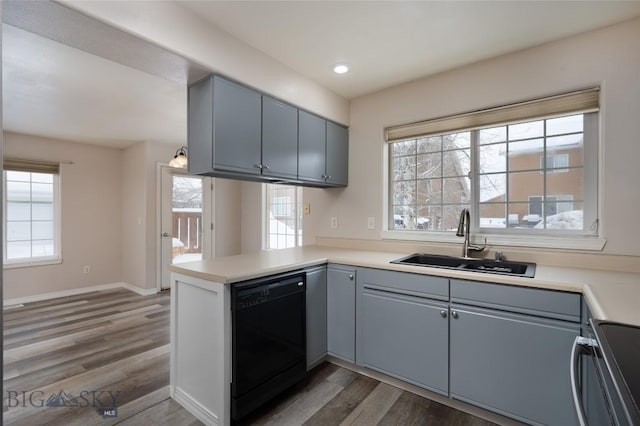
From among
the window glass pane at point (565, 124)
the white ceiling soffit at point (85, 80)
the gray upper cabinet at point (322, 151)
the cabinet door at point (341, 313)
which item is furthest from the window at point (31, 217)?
the window glass pane at point (565, 124)

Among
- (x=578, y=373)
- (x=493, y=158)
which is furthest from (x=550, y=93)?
(x=578, y=373)

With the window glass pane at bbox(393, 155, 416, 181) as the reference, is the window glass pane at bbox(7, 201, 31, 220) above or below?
below

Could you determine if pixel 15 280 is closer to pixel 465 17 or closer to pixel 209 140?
pixel 209 140

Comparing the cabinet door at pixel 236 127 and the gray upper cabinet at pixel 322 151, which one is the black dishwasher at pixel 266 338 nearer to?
the cabinet door at pixel 236 127

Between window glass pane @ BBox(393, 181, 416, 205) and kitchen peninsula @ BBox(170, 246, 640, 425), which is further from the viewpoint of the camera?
window glass pane @ BBox(393, 181, 416, 205)

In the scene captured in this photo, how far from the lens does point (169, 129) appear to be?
407cm

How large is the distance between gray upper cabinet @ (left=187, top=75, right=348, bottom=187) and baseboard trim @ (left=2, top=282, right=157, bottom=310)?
3.39m

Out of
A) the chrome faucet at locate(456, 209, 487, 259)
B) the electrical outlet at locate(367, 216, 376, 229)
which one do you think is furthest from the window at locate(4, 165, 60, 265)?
the chrome faucet at locate(456, 209, 487, 259)

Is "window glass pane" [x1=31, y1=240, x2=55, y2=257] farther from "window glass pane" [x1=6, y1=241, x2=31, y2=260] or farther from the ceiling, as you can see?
the ceiling

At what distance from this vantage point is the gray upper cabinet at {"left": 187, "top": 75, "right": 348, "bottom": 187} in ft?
6.59

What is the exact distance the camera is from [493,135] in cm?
248

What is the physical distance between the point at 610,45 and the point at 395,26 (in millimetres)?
1344

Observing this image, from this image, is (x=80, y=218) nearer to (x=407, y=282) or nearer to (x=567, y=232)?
(x=407, y=282)

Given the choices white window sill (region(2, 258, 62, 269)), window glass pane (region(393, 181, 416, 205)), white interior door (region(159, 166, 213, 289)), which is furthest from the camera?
white interior door (region(159, 166, 213, 289))
